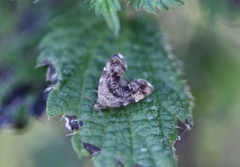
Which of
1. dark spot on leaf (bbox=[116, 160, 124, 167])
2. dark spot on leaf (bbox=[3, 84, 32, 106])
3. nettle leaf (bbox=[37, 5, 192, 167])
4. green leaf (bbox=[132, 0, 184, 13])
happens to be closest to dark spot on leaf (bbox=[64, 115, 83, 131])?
nettle leaf (bbox=[37, 5, 192, 167])

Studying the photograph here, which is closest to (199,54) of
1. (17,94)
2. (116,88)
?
(17,94)

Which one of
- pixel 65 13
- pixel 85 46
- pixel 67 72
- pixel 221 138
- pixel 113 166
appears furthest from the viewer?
pixel 221 138

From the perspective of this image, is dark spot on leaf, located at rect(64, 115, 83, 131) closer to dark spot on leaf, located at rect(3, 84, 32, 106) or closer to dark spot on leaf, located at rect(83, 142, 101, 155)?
dark spot on leaf, located at rect(83, 142, 101, 155)

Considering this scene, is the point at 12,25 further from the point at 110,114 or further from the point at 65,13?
the point at 110,114

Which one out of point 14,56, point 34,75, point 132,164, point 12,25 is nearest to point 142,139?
point 132,164

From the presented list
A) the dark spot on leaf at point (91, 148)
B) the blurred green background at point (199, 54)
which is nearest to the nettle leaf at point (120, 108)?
the dark spot on leaf at point (91, 148)
